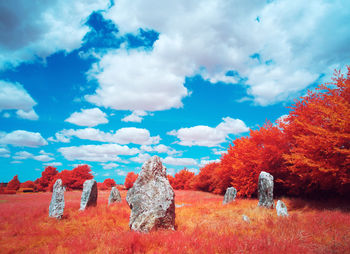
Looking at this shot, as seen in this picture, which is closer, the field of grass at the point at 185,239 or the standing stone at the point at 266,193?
the field of grass at the point at 185,239

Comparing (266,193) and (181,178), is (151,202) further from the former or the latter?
(181,178)

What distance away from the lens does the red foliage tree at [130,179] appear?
61688 mm

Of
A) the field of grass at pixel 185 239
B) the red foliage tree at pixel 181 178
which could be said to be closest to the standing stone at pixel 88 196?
the field of grass at pixel 185 239

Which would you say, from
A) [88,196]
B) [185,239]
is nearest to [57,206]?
[88,196]

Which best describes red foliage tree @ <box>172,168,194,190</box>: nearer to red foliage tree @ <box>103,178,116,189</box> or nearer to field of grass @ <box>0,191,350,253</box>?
red foliage tree @ <box>103,178,116,189</box>

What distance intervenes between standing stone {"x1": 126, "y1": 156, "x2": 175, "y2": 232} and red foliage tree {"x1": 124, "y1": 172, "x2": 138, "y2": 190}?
54860mm

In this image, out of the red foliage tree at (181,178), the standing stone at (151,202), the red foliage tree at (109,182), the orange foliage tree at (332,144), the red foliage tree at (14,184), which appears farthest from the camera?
the red foliage tree at (109,182)

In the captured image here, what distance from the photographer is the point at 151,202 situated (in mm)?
8469

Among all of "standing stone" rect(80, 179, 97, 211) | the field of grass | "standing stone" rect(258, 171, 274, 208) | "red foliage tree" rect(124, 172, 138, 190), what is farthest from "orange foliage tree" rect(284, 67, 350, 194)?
"red foliage tree" rect(124, 172, 138, 190)

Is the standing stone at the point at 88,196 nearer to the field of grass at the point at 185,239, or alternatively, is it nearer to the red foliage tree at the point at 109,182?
the field of grass at the point at 185,239

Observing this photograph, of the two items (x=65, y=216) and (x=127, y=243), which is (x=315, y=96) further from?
(x=65, y=216)

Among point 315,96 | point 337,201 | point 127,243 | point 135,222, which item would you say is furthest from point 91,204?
point 315,96

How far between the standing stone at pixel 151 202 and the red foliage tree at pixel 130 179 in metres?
54.9

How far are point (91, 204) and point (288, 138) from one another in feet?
63.1
